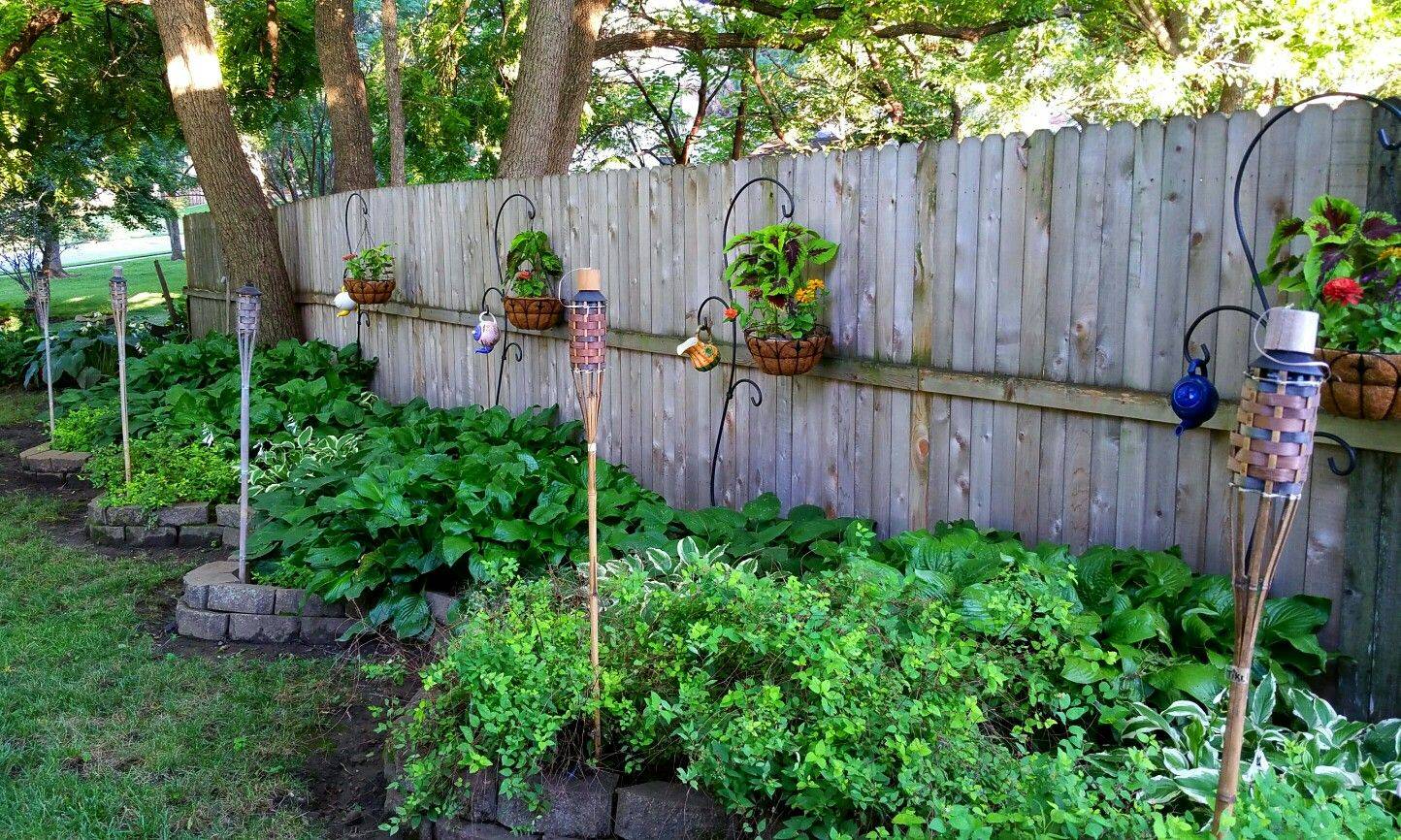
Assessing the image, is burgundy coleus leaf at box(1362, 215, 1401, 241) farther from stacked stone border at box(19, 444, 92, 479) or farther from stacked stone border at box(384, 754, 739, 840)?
stacked stone border at box(19, 444, 92, 479)

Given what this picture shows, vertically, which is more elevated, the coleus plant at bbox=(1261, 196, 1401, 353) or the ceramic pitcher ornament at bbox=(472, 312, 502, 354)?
the coleus plant at bbox=(1261, 196, 1401, 353)

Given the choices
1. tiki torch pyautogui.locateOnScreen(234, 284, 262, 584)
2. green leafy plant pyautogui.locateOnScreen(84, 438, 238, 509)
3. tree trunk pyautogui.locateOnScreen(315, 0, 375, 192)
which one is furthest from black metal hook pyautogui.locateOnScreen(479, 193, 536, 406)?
tree trunk pyautogui.locateOnScreen(315, 0, 375, 192)

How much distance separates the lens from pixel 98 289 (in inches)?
967

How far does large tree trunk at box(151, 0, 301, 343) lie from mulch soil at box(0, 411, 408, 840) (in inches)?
121

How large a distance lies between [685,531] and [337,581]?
4.66ft

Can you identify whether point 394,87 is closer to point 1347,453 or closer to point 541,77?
point 541,77

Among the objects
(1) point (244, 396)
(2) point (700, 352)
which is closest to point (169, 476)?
(1) point (244, 396)

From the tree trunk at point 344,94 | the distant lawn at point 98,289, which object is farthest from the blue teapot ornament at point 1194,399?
the distant lawn at point 98,289

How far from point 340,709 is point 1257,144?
341cm

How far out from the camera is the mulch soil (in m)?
3.13

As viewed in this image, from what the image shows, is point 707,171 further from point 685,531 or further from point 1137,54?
point 1137,54

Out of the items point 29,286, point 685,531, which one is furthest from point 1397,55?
point 29,286

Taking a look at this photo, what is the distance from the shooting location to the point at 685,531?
4.18 metres

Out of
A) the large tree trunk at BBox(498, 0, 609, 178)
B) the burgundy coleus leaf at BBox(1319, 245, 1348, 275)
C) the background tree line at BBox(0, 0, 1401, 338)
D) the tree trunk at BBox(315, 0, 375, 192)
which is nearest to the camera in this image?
the burgundy coleus leaf at BBox(1319, 245, 1348, 275)
